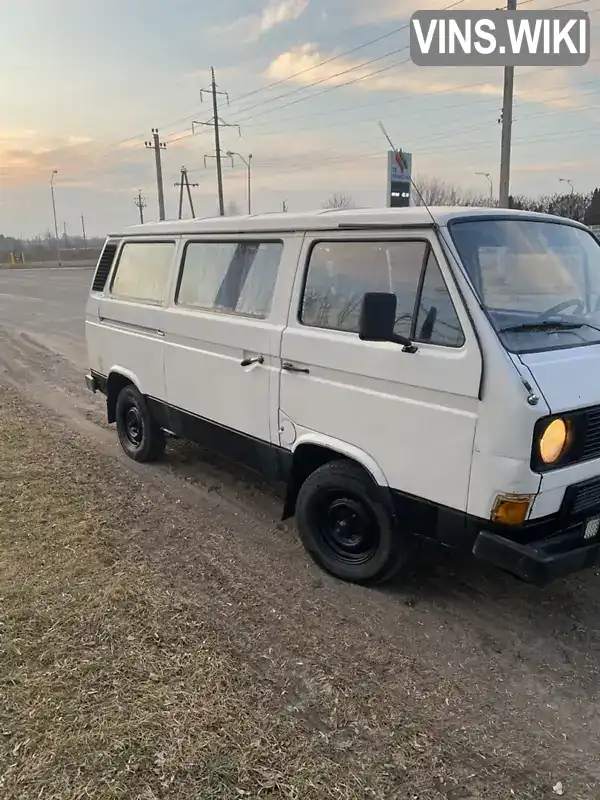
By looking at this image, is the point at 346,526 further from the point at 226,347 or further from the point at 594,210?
the point at 594,210

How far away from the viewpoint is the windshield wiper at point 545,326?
3129 millimetres

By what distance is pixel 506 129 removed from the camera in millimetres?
17469

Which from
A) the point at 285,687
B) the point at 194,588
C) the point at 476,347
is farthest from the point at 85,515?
the point at 476,347

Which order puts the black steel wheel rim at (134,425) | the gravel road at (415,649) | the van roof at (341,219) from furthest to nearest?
the black steel wheel rim at (134,425) → the van roof at (341,219) → the gravel road at (415,649)

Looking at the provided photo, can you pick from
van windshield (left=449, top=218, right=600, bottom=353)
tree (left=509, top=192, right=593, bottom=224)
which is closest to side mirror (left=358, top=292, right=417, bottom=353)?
van windshield (left=449, top=218, right=600, bottom=353)

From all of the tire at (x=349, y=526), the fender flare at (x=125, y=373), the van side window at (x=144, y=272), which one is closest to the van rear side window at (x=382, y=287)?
the tire at (x=349, y=526)

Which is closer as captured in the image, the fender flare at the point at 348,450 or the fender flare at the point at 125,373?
the fender flare at the point at 348,450

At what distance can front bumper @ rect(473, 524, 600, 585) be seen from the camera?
2928 mm

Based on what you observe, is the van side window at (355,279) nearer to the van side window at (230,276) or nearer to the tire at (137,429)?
the van side window at (230,276)

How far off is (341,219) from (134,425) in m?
3.42

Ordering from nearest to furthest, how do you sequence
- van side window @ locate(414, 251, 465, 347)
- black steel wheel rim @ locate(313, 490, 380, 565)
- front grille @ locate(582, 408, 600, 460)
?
front grille @ locate(582, 408, 600, 460) < van side window @ locate(414, 251, 465, 347) < black steel wheel rim @ locate(313, 490, 380, 565)

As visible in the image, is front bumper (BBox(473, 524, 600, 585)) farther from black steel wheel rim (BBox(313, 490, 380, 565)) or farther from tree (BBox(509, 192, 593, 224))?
tree (BBox(509, 192, 593, 224))

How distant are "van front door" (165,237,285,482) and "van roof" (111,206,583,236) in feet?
0.39

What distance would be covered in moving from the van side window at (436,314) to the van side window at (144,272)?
270cm
